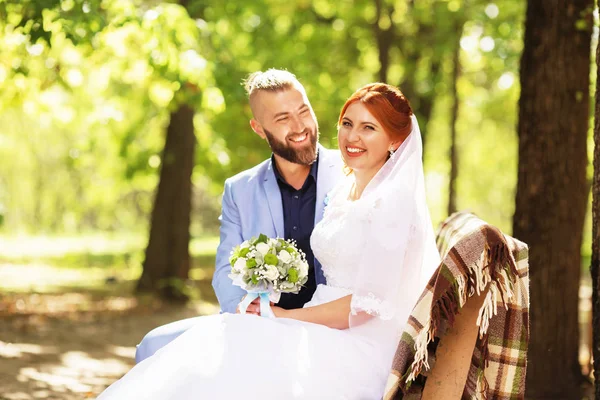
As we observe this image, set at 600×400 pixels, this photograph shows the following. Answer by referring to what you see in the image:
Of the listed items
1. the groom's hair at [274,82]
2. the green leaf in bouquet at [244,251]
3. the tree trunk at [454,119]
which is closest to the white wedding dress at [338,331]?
the green leaf in bouquet at [244,251]

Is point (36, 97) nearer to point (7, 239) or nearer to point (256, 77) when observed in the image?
point (256, 77)

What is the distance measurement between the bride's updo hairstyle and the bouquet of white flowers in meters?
0.81

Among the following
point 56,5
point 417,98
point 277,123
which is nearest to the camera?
point 277,123

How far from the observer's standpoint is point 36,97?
1177cm

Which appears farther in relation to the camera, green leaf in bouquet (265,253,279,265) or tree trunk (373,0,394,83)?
tree trunk (373,0,394,83)

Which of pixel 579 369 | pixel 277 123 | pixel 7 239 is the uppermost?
pixel 277 123

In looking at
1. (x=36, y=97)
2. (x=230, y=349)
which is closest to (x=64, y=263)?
(x=36, y=97)

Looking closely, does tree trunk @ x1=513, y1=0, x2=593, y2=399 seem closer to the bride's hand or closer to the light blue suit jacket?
the light blue suit jacket

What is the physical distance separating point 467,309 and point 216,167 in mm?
14491

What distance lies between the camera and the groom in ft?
14.7

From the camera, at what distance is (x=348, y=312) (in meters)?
3.73

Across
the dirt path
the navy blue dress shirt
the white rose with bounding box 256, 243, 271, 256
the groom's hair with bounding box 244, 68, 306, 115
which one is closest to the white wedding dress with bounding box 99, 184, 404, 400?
the white rose with bounding box 256, 243, 271, 256

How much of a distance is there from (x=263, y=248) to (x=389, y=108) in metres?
0.97

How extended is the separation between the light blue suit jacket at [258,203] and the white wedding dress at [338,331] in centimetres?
51
